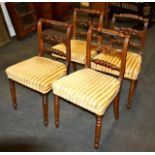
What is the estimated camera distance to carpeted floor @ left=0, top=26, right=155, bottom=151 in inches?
68.2

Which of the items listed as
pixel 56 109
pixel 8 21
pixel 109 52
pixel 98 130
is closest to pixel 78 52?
pixel 109 52

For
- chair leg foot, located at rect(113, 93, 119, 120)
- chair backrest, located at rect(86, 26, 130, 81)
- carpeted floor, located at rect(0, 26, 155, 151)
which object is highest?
chair backrest, located at rect(86, 26, 130, 81)

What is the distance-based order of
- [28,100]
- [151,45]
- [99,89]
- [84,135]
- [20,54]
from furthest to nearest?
[151,45] → [20,54] → [28,100] → [84,135] → [99,89]

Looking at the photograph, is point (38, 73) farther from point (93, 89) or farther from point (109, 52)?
point (109, 52)

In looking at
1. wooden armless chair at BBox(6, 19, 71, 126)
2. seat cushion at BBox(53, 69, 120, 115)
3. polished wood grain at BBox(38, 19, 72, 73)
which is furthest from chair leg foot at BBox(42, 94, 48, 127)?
polished wood grain at BBox(38, 19, 72, 73)

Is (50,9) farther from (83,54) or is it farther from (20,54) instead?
(83,54)

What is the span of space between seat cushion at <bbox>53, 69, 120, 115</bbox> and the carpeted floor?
0.40 meters

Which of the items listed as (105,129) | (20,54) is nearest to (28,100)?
(105,129)

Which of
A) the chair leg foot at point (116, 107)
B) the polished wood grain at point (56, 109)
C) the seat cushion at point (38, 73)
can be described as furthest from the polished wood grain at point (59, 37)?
the chair leg foot at point (116, 107)

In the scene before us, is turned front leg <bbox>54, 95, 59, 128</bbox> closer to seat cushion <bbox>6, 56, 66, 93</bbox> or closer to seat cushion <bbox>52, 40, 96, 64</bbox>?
seat cushion <bbox>6, 56, 66, 93</bbox>

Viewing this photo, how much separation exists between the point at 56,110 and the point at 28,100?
1.87 feet

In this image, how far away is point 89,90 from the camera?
1.56m

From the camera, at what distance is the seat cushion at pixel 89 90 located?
1.50m

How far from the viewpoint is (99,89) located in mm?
1577
